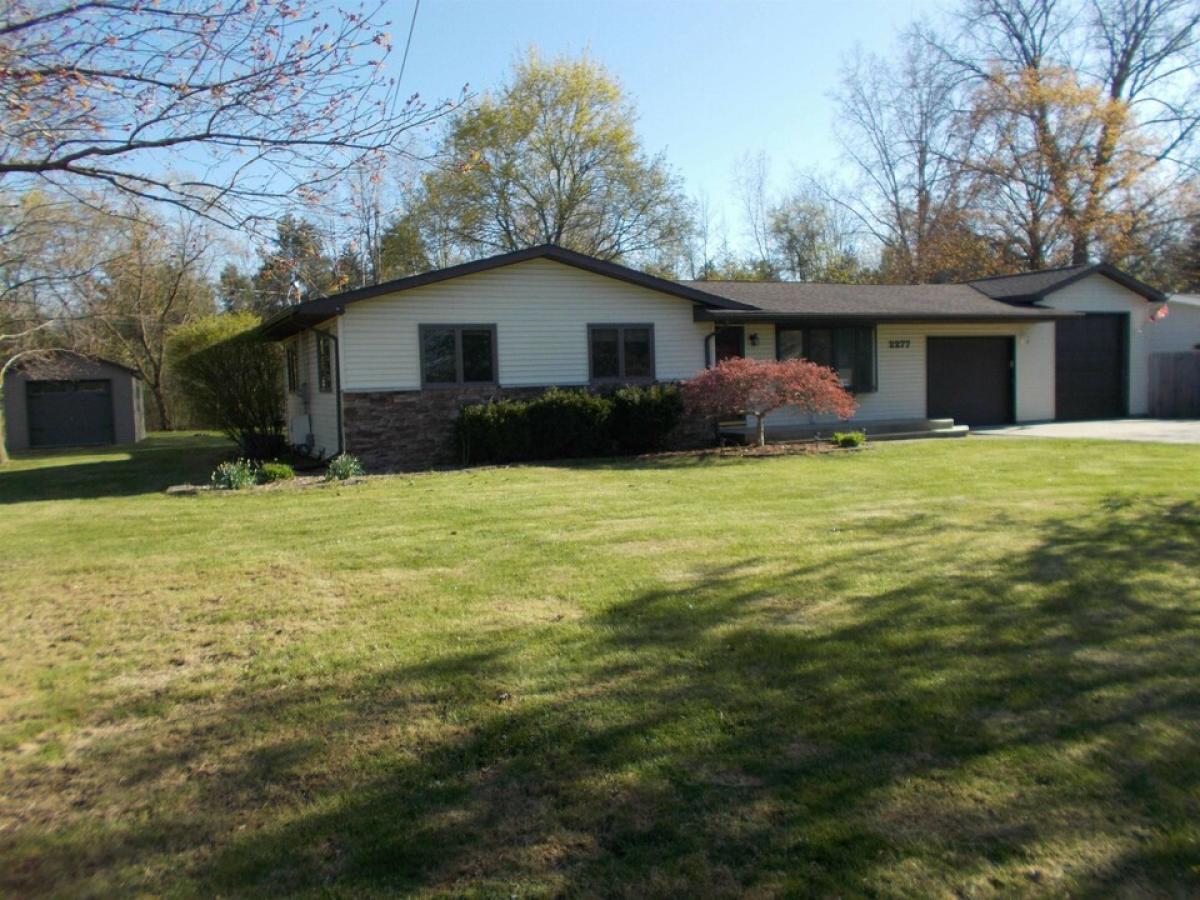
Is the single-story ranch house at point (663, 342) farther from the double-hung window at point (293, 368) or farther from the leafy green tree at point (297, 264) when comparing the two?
the leafy green tree at point (297, 264)

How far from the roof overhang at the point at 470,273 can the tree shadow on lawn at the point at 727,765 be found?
10.3 meters

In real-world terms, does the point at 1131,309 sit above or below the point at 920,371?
above

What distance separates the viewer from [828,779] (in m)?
3.43

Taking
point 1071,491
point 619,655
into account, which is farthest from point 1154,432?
point 619,655

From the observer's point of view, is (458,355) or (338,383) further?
(458,355)

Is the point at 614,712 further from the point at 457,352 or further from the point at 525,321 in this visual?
the point at 525,321

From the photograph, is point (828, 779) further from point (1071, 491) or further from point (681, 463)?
point (681, 463)

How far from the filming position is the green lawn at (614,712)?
2.97 metres

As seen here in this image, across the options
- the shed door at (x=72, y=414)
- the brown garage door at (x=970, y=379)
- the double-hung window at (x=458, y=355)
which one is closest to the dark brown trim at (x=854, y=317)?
the brown garage door at (x=970, y=379)

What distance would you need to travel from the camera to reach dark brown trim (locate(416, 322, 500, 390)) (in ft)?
51.2

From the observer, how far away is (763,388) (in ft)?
50.9

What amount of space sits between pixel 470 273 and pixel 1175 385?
1846 centimetres

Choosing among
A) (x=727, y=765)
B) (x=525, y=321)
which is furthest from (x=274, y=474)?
(x=727, y=765)

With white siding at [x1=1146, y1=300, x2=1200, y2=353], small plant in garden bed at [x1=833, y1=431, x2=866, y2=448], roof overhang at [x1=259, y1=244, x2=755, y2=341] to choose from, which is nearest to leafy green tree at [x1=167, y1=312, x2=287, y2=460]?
roof overhang at [x1=259, y1=244, x2=755, y2=341]
